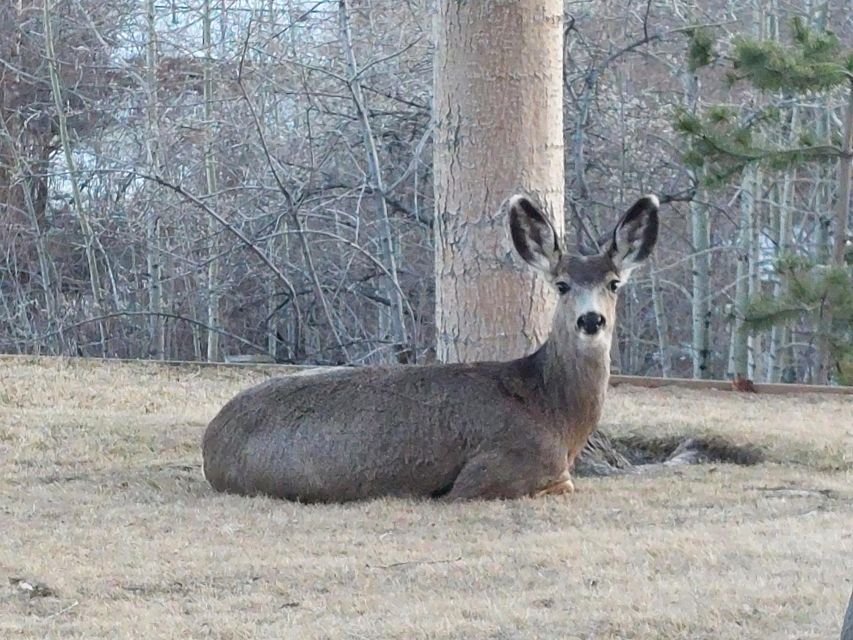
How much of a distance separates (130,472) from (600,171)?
419 inches

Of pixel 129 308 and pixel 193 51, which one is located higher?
pixel 193 51

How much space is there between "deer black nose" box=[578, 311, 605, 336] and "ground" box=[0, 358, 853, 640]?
32.3 inches

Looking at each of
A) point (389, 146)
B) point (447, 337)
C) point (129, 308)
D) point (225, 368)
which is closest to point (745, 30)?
point (389, 146)

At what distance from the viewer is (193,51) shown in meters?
17.5

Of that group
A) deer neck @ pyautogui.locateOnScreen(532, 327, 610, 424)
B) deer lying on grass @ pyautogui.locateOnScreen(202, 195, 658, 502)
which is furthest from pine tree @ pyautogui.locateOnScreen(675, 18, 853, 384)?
deer neck @ pyautogui.locateOnScreen(532, 327, 610, 424)

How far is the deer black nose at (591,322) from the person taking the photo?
7.67 metres

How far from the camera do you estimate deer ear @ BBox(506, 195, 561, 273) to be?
8141 mm

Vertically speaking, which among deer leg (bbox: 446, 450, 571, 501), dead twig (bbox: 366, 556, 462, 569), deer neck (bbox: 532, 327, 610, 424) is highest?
deer neck (bbox: 532, 327, 610, 424)

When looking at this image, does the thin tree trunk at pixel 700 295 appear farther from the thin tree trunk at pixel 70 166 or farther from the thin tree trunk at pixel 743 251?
the thin tree trunk at pixel 70 166

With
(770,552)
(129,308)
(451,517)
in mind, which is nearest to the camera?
(770,552)

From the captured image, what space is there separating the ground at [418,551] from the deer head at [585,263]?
0.84 meters

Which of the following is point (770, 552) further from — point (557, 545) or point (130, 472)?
point (130, 472)

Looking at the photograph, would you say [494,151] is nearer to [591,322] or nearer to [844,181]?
[591,322]

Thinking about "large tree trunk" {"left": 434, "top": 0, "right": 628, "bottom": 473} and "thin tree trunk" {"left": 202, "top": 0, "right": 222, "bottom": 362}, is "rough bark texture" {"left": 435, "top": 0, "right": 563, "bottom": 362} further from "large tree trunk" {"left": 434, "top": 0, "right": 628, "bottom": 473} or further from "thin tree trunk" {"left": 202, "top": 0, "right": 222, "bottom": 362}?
"thin tree trunk" {"left": 202, "top": 0, "right": 222, "bottom": 362}
